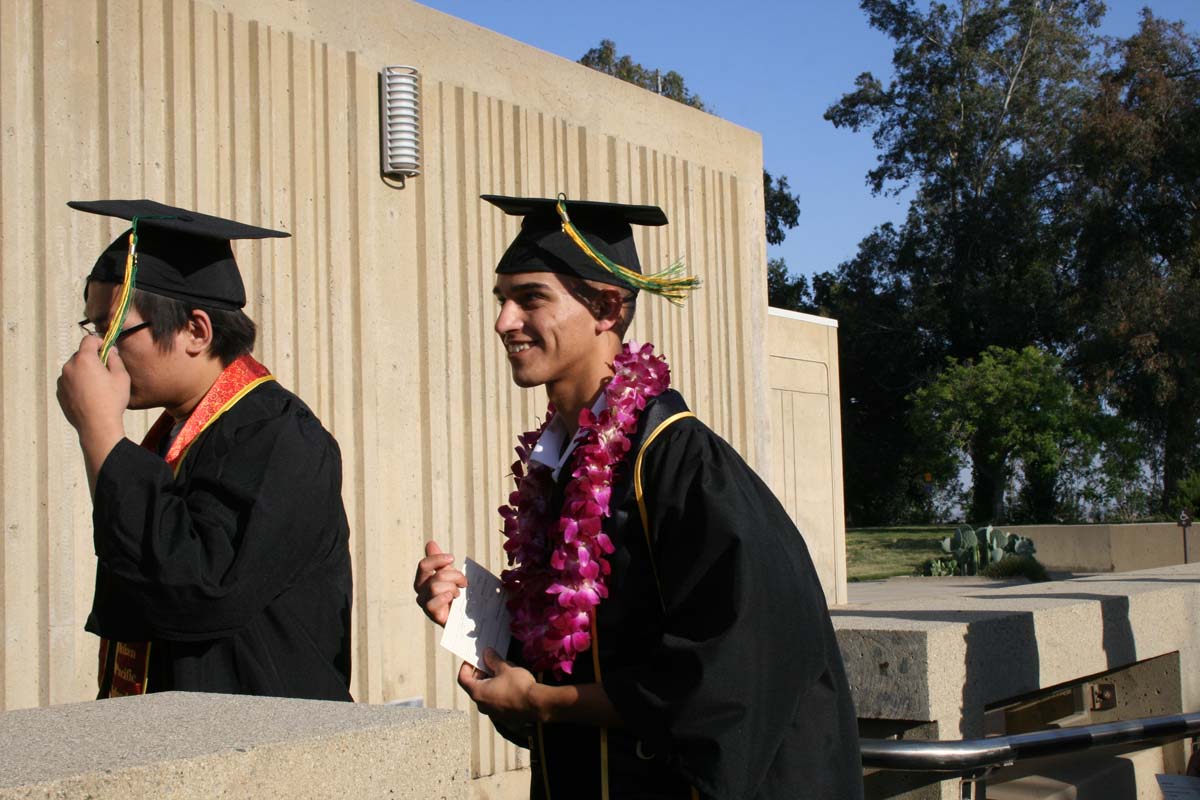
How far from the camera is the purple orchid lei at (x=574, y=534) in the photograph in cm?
232

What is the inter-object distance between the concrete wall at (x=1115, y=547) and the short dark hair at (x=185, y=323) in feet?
78.2

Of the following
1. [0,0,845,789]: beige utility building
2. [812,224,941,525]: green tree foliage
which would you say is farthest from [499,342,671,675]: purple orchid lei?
[812,224,941,525]: green tree foliage

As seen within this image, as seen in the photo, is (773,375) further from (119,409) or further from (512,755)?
(119,409)

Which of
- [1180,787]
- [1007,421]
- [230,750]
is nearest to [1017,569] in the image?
[1007,421]

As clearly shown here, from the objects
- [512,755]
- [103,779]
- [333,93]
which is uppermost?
[333,93]

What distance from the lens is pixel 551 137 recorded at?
840 cm

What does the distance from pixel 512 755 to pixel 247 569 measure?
560cm

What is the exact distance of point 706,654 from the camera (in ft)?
6.82

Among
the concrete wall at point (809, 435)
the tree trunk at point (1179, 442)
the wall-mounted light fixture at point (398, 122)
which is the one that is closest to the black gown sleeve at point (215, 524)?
the wall-mounted light fixture at point (398, 122)

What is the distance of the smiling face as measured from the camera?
2.53m

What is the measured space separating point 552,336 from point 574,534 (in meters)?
0.41

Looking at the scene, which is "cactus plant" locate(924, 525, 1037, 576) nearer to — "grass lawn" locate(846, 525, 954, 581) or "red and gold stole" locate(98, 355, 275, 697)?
"grass lawn" locate(846, 525, 954, 581)

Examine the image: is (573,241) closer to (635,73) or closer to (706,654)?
(706,654)

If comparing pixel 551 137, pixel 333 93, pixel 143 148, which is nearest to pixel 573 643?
pixel 143 148
